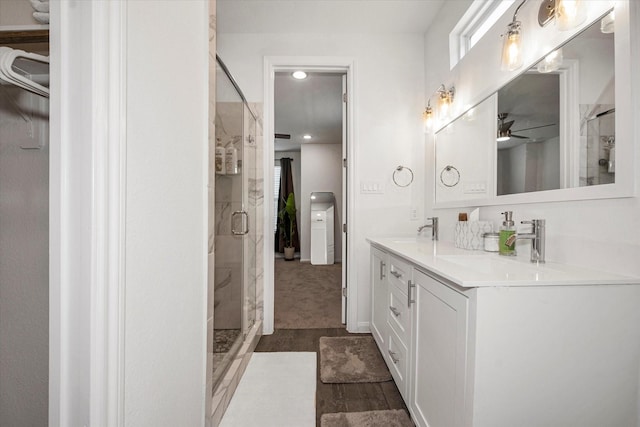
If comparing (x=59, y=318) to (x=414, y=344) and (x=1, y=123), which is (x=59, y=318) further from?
(x=414, y=344)

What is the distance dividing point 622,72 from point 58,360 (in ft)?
5.46

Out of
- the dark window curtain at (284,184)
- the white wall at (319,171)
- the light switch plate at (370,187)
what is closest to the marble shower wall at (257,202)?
the light switch plate at (370,187)

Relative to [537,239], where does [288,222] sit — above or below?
below

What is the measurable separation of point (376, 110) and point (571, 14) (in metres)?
1.48

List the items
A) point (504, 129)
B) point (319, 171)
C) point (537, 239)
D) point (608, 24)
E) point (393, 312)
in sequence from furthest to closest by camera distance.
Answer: point (319, 171) → point (393, 312) → point (504, 129) → point (537, 239) → point (608, 24)

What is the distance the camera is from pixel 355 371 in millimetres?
1746

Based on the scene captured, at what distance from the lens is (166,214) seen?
834 millimetres

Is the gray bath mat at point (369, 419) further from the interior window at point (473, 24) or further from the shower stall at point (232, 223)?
the interior window at point (473, 24)

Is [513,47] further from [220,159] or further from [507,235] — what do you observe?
[220,159]

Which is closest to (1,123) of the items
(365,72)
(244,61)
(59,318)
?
(59,318)

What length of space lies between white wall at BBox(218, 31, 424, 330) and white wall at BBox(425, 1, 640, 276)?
0.52 m

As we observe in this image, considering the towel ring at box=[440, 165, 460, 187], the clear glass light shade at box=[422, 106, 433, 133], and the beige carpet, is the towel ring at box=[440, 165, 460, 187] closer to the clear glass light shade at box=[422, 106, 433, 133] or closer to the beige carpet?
the clear glass light shade at box=[422, 106, 433, 133]

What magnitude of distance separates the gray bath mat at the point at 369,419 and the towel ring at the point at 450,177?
56.4 inches

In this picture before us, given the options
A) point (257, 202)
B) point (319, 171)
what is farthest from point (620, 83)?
point (319, 171)
